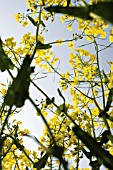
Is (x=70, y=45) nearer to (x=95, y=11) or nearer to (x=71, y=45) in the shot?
(x=71, y=45)

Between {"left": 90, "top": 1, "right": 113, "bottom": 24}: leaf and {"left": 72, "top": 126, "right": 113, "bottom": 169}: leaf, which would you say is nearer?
{"left": 90, "top": 1, "right": 113, "bottom": 24}: leaf

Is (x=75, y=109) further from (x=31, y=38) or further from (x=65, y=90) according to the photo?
(x=31, y=38)

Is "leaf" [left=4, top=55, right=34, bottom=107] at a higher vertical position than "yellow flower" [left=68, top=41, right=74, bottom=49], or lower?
lower

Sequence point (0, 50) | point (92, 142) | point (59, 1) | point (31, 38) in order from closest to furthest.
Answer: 1. point (92, 142)
2. point (0, 50)
3. point (59, 1)
4. point (31, 38)

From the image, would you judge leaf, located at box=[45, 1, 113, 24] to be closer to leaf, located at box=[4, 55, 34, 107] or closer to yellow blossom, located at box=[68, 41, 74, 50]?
leaf, located at box=[4, 55, 34, 107]

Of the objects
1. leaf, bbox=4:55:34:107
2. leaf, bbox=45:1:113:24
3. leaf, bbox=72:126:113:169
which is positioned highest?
leaf, bbox=45:1:113:24

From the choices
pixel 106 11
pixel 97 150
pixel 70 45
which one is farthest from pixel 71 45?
pixel 106 11

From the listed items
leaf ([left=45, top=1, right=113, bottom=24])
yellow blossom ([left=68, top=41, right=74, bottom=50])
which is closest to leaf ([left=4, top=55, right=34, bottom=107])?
leaf ([left=45, top=1, right=113, bottom=24])

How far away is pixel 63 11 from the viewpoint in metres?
0.29

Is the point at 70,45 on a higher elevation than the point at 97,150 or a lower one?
higher

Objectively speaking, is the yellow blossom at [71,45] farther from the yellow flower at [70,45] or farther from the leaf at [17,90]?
the leaf at [17,90]

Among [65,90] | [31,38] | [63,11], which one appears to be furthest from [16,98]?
[65,90]

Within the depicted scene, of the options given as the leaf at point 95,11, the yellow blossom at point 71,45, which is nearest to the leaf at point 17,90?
the leaf at point 95,11

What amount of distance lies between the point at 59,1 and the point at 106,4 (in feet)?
8.88
